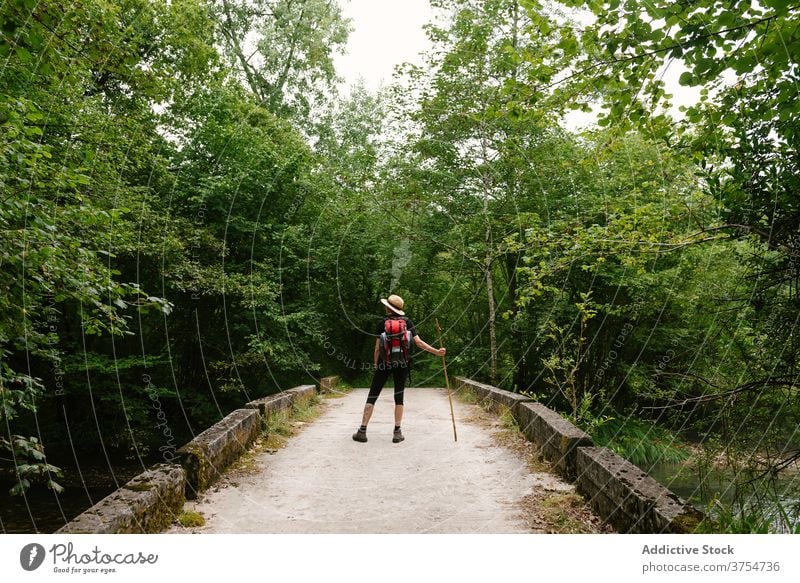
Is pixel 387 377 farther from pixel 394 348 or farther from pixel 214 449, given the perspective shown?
pixel 214 449

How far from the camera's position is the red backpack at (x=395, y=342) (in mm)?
6234

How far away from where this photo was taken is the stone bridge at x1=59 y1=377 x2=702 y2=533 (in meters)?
3.23

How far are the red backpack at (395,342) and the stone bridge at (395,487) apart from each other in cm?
115

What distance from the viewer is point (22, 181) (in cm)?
337

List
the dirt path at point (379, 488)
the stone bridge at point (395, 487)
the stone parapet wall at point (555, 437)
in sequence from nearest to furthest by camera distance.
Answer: the stone bridge at point (395, 487) → the dirt path at point (379, 488) → the stone parapet wall at point (555, 437)

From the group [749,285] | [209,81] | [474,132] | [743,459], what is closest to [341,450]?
[743,459]

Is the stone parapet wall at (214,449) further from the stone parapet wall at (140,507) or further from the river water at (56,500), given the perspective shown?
the river water at (56,500)

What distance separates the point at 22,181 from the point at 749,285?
5809 mm

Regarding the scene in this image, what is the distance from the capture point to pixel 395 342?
6.26 m

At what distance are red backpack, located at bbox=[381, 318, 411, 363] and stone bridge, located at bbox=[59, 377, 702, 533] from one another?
1149 millimetres

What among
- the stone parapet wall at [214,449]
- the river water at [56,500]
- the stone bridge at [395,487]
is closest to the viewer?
the stone bridge at [395,487]

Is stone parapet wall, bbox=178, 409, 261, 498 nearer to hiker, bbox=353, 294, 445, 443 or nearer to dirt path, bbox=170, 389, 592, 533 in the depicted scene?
dirt path, bbox=170, 389, 592, 533

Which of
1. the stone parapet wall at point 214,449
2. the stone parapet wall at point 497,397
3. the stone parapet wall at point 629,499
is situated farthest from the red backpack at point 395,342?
the stone parapet wall at point 629,499
